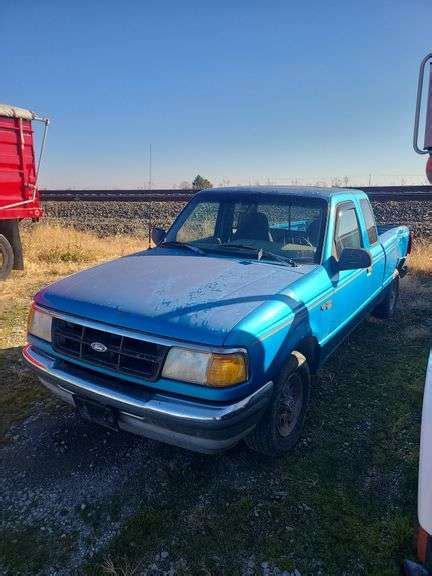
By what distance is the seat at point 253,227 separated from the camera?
387 centimetres

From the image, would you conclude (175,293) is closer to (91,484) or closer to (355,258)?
(91,484)

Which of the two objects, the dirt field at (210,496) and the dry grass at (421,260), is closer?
the dirt field at (210,496)

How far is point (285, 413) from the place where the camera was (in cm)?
301

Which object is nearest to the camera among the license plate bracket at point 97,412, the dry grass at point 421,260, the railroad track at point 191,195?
the license plate bracket at point 97,412

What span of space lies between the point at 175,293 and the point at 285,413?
117 centimetres

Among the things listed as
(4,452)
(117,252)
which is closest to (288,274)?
(4,452)

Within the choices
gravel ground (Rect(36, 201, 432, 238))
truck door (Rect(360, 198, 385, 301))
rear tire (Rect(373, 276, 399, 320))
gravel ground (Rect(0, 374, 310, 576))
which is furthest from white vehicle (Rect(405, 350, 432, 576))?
gravel ground (Rect(36, 201, 432, 238))

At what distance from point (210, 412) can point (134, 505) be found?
0.87 meters

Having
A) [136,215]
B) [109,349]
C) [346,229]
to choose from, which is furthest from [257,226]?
[136,215]

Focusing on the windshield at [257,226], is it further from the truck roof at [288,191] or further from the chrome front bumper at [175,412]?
the chrome front bumper at [175,412]

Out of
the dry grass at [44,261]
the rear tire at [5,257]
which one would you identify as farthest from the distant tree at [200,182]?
the rear tire at [5,257]

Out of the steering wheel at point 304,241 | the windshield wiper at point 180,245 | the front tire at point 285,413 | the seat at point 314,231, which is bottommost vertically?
the front tire at point 285,413

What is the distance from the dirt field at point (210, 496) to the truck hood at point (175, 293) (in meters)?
1.09

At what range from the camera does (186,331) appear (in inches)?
93.1
